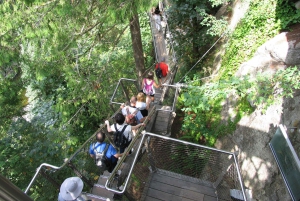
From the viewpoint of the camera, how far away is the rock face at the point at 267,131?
4871mm

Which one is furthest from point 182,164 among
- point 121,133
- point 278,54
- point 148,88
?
point 278,54

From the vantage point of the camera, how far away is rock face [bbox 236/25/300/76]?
19.3ft

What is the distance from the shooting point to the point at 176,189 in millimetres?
4859

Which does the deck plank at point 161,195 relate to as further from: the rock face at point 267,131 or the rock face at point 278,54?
the rock face at point 278,54

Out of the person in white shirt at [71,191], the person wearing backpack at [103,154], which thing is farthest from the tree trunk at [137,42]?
the person in white shirt at [71,191]

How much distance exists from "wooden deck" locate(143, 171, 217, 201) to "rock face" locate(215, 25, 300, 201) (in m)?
1.35

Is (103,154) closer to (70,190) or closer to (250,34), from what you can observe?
(70,190)

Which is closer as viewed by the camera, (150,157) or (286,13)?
(150,157)

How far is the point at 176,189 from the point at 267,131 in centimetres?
263

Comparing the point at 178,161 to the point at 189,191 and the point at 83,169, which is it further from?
the point at 83,169

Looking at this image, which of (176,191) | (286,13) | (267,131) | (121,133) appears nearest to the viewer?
(121,133)

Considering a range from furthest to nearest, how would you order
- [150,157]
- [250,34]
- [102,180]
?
1. [250,34]
2. [102,180]
3. [150,157]

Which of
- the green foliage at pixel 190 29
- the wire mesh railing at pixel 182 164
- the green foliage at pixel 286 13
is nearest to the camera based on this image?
the wire mesh railing at pixel 182 164

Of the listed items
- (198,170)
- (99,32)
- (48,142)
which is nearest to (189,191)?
(198,170)
